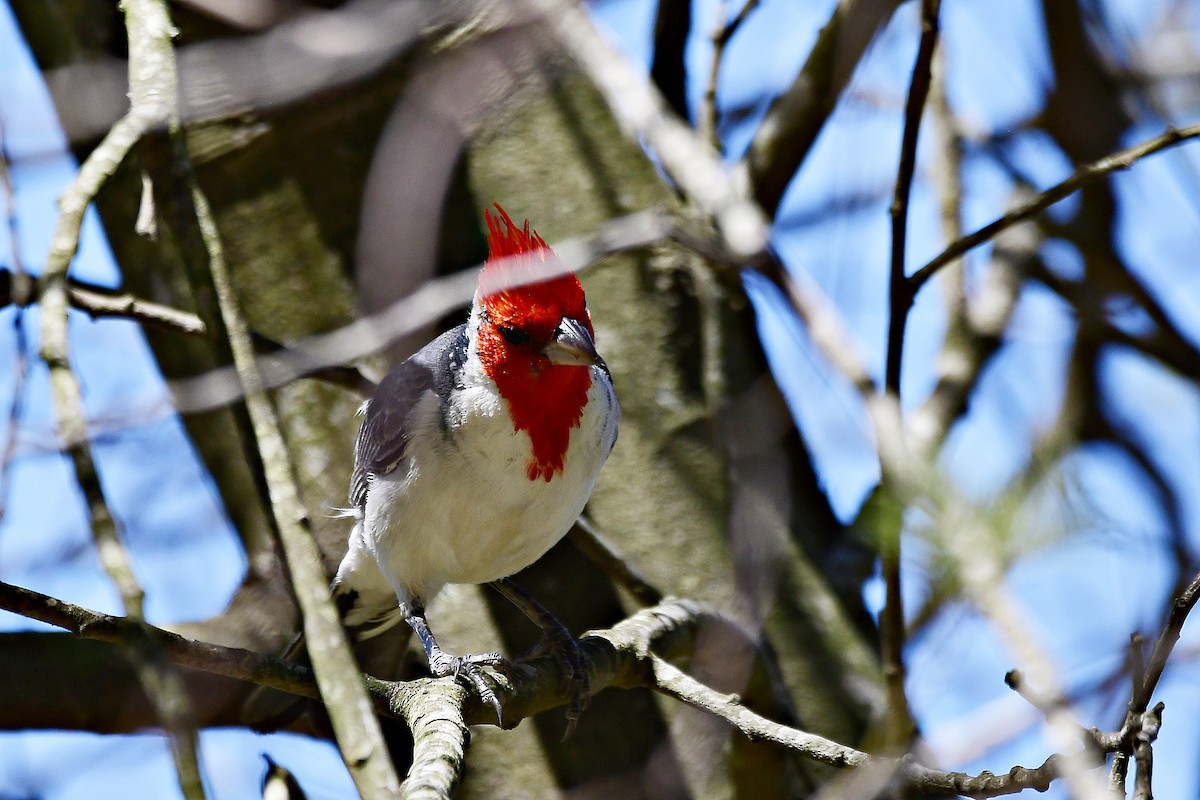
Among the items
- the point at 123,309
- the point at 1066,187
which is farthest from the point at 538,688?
the point at 1066,187

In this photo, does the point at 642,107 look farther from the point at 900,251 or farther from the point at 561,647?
the point at 561,647

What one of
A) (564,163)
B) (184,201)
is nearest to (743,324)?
(564,163)

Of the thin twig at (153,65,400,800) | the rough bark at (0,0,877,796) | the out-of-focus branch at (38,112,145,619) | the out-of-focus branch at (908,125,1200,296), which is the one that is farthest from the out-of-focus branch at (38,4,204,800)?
the out-of-focus branch at (908,125,1200,296)

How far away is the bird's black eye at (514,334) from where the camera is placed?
131 inches

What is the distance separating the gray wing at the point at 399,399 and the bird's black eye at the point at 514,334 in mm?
196

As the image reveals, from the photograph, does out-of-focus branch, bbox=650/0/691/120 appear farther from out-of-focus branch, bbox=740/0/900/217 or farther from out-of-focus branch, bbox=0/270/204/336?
out-of-focus branch, bbox=0/270/204/336

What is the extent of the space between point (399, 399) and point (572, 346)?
0.61m

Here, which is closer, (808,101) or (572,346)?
(572,346)

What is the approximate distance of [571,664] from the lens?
10.1 feet

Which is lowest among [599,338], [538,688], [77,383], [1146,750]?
[1146,750]

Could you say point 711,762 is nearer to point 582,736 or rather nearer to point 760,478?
point 582,736

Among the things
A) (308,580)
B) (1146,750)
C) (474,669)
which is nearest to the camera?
(1146,750)

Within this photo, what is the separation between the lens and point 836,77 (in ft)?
12.1

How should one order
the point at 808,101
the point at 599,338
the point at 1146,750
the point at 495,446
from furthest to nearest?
the point at 599,338 → the point at 808,101 → the point at 495,446 → the point at 1146,750
